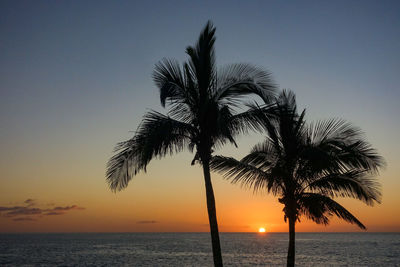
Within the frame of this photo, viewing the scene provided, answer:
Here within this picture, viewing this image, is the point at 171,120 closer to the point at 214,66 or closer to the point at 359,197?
the point at 214,66

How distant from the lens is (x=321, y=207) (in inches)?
613

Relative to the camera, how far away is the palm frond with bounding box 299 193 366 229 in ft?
49.7

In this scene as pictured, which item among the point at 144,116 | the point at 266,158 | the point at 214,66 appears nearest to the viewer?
the point at 144,116

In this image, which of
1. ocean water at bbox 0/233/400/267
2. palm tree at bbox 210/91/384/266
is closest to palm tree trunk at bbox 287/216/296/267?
palm tree at bbox 210/91/384/266

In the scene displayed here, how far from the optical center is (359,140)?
1514cm

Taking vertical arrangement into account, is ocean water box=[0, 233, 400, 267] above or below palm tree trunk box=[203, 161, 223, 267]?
below

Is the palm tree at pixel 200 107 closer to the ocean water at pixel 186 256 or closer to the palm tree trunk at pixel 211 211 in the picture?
the palm tree trunk at pixel 211 211

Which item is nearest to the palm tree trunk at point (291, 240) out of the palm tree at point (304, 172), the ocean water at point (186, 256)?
the palm tree at point (304, 172)

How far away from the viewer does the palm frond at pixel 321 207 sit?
15.2m

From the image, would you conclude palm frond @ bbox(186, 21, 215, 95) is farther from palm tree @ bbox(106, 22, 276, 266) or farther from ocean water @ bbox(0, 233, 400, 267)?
ocean water @ bbox(0, 233, 400, 267)

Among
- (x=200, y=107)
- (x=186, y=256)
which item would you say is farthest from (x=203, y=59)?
(x=186, y=256)

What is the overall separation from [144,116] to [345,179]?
7.81m

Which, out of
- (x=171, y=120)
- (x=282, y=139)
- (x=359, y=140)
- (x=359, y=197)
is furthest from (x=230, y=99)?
(x=359, y=197)

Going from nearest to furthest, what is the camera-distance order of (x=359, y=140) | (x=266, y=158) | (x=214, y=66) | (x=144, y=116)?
(x=144, y=116) → (x=214, y=66) → (x=359, y=140) → (x=266, y=158)
